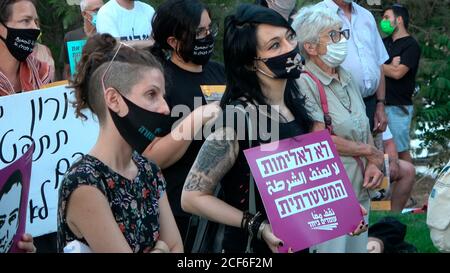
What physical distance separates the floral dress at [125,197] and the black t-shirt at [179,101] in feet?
4.16

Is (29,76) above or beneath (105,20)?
above

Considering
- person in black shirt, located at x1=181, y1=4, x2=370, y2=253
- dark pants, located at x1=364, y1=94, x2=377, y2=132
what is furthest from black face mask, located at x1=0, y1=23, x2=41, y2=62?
dark pants, located at x1=364, y1=94, x2=377, y2=132

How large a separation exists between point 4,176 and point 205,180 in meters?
0.88

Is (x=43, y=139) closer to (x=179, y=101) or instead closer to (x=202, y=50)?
(x=179, y=101)

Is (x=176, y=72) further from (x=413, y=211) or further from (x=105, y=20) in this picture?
(x=413, y=211)

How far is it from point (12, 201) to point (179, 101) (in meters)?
1.35

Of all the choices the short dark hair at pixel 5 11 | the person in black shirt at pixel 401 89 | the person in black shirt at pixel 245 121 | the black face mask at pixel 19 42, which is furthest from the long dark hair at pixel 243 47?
the person in black shirt at pixel 401 89

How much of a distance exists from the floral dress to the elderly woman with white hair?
1835 mm

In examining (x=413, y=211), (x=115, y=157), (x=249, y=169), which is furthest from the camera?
(x=413, y=211)

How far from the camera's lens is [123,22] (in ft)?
25.2

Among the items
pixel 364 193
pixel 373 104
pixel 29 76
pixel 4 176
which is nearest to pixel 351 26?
pixel 373 104

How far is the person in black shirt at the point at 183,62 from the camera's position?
532 cm

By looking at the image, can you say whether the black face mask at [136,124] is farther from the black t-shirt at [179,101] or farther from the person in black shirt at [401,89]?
the person in black shirt at [401,89]
